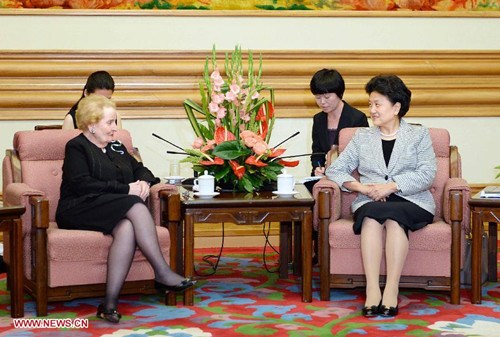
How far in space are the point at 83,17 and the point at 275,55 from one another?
1622 mm

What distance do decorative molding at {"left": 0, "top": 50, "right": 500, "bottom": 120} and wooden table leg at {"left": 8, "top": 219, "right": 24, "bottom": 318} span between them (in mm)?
2730

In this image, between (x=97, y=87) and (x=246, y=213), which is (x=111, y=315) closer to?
(x=246, y=213)

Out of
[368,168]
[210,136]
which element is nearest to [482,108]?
[368,168]

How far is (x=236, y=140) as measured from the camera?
5488 mm

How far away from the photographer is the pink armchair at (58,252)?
494 centimetres

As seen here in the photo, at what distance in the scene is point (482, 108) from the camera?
8031 mm

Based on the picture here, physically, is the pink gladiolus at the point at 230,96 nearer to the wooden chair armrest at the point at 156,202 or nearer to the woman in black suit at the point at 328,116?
the wooden chair armrest at the point at 156,202

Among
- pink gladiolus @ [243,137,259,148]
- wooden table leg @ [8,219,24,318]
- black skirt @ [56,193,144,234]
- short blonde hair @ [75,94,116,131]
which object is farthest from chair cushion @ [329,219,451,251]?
wooden table leg @ [8,219,24,318]

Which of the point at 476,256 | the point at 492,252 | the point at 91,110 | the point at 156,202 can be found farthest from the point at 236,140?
the point at 492,252

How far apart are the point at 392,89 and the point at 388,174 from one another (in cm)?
51

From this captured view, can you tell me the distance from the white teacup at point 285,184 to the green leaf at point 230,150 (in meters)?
0.27

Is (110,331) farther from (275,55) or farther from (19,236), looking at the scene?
(275,55)

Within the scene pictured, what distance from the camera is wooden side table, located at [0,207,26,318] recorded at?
16.0 ft

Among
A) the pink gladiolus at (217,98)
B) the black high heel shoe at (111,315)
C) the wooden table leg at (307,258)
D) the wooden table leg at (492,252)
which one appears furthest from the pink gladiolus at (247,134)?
the wooden table leg at (492,252)
